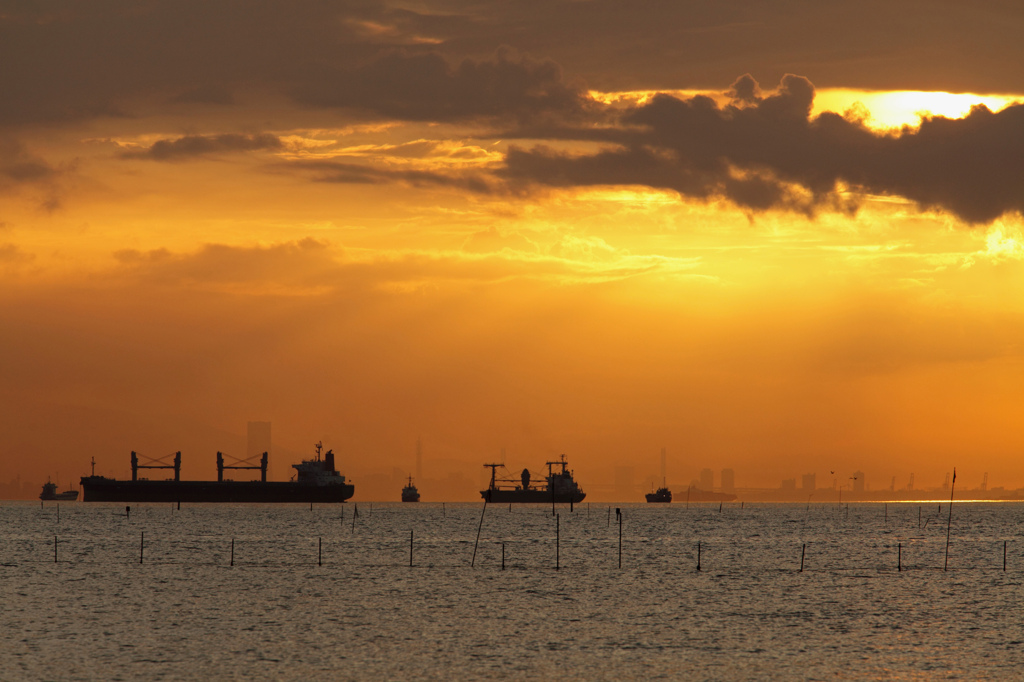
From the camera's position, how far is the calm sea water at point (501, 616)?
4891 cm

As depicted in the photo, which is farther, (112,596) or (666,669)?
(112,596)

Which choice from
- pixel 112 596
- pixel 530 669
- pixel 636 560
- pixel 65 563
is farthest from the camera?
pixel 636 560

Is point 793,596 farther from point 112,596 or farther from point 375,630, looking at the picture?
point 112,596

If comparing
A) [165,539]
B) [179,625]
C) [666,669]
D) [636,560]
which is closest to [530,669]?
[666,669]

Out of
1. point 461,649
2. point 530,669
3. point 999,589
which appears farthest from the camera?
point 999,589

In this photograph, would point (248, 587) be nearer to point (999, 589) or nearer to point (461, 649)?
point (461, 649)

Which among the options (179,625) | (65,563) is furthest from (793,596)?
(65,563)

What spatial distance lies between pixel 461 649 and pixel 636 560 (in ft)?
218

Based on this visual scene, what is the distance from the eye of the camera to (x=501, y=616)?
66438 mm

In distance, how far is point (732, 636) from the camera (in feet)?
195

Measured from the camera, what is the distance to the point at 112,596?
249 feet

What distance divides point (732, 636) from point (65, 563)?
72.4 metres

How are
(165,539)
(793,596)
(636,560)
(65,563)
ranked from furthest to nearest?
(165,539)
(636,560)
(65,563)
(793,596)

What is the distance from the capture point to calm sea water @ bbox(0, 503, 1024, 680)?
48906mm
